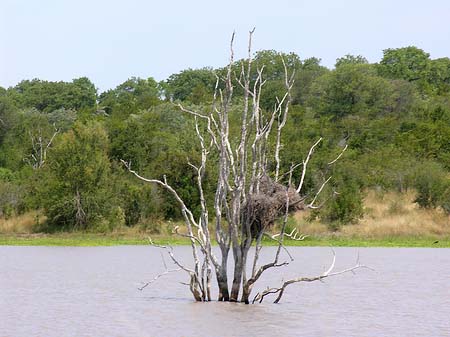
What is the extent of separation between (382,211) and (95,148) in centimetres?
1764

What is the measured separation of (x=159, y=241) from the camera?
5241cm

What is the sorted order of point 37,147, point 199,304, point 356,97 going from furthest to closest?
1. point 356,97
2. point 37,147
3. point 199,304

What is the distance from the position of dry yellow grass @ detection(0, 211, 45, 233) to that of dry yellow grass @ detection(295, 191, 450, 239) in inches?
617

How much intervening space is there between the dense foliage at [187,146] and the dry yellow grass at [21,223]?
24.3 inches

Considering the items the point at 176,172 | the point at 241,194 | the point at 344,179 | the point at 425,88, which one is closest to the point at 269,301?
the point at 241,194

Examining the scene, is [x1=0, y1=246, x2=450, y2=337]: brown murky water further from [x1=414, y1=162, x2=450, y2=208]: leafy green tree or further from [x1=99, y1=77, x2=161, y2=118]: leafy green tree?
[x1=99, y1=77, x2=161, y2=118]: leafy green tree

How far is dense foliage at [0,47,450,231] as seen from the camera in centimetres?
5738

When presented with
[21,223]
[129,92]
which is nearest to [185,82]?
[129,92]

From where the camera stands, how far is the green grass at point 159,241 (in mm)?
51875

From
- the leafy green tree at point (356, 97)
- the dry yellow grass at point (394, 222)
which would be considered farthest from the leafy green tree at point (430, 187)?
the leafy green tree at point (356, 97)

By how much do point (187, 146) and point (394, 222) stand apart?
15.2 meters

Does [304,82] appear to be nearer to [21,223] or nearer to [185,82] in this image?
[185,82]

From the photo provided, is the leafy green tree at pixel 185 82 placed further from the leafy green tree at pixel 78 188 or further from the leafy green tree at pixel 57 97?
the leafy green tree at pixel 78 188

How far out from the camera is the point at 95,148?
59062mm
